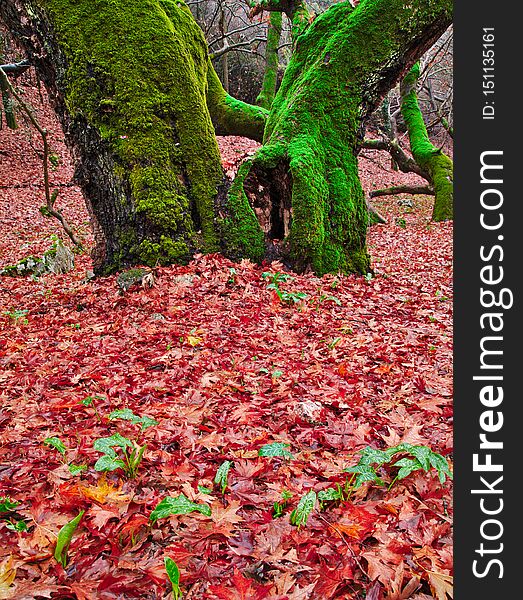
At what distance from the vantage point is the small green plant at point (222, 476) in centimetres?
209

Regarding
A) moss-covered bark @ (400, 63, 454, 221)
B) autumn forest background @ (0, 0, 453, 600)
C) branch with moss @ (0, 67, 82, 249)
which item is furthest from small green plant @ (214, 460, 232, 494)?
moss-covered bark @ (400, 63, 454, 221)

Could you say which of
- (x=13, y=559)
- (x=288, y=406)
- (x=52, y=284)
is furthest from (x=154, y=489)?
(x=52, y=284)

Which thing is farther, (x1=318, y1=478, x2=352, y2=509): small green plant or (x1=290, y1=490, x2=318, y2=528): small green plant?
(x1=318, y1=478, x2=352, y2=509): small green plant

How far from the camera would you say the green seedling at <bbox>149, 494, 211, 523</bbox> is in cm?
177

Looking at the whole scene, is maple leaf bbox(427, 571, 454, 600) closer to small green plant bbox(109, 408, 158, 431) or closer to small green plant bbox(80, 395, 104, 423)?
small green plant bbox(109, 408, 158, 431)

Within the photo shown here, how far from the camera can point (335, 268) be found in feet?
19.8

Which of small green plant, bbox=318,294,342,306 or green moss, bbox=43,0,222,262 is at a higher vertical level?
green moss, bbox=43,0,222,262

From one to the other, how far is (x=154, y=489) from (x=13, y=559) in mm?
618

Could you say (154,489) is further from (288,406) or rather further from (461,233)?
(461,233)

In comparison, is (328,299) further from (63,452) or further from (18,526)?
(18,526)

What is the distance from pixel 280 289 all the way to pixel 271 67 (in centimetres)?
1053

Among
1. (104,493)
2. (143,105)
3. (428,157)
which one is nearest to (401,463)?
(104,493)

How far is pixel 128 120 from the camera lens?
518 centimetres

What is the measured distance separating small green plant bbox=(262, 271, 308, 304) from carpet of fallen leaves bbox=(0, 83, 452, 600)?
7 cm
